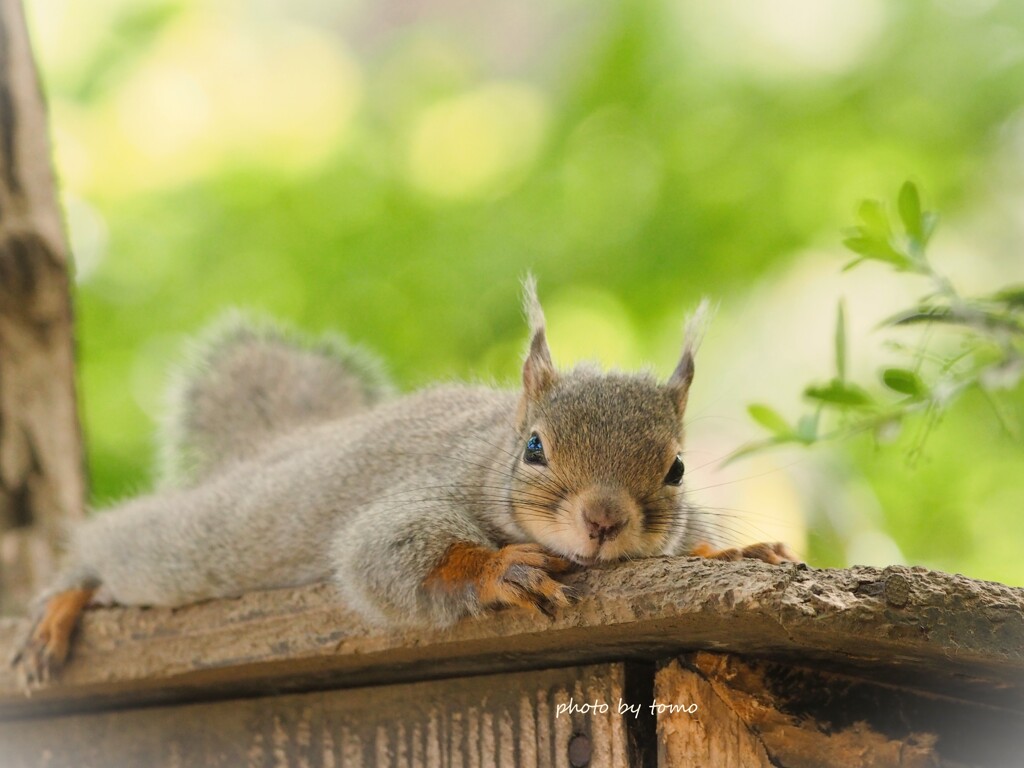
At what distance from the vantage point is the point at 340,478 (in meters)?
2.80

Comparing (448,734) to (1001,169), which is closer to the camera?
(448,734)

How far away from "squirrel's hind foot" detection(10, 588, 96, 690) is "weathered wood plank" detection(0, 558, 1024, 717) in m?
0.10

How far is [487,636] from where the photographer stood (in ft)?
6.23

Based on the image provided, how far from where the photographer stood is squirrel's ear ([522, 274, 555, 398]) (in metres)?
2.50

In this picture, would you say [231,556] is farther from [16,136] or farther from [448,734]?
[16,136]

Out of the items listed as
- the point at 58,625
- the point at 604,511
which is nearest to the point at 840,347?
the point at 604,511

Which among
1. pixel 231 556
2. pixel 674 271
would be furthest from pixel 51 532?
pixel 674 271

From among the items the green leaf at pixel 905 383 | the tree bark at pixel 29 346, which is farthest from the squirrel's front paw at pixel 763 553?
the tree bark at pixel 29 346

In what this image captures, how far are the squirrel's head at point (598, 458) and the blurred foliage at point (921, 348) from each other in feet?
0.95

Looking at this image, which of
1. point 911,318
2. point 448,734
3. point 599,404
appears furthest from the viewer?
point 599,404

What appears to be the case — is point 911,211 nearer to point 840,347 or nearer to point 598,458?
point 840,347

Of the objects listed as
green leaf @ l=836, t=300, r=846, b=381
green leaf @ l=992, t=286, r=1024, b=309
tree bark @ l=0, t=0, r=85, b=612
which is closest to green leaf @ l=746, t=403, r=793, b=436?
green leaf @ l=836, t=300, r=846, b=381

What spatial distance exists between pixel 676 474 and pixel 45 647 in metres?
1.38

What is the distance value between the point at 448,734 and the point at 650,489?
554 mm
